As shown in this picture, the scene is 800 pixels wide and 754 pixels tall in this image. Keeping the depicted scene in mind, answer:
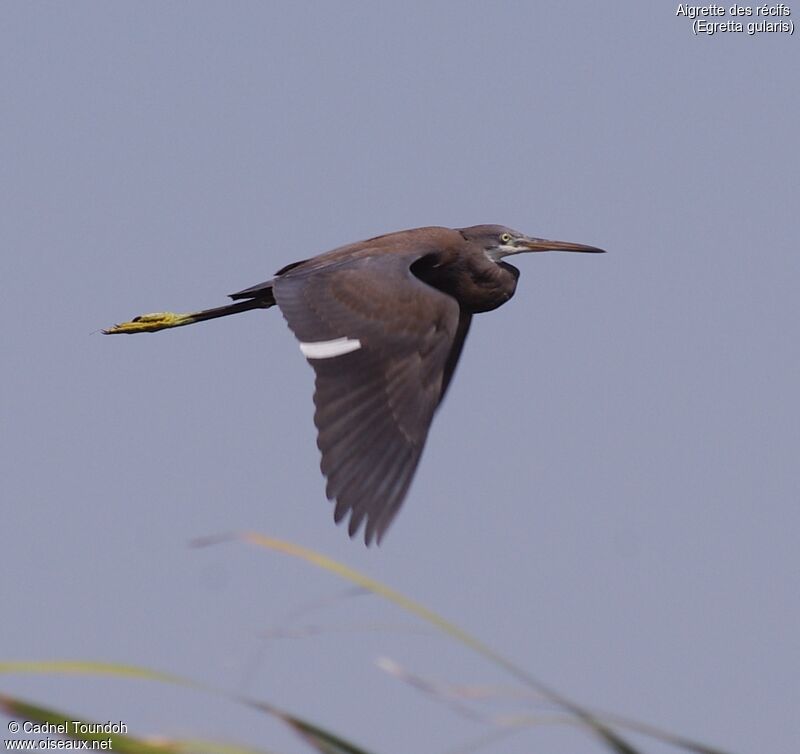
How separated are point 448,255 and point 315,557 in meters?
6.57

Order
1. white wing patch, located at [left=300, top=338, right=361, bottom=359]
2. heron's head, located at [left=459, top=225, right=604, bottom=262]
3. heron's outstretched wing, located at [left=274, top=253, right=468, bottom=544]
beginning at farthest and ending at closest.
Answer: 1. heron's head, located at [left=459, top=225, right=604, bottom=262]
2. white wing patch, located at [left=300, top=338, right=361, bottom=359]
3. heron's outstretched wing, located at [left=274, top=253, right=468, bottom=544]

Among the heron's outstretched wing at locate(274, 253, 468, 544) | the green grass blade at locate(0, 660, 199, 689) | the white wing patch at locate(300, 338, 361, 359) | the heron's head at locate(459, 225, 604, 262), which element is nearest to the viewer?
the green grass blade at locate(0, 660, 199, 689)

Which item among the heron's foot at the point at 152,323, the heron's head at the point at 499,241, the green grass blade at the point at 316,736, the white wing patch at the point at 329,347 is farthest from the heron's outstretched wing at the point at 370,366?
the green grass blade at the point at 316,736

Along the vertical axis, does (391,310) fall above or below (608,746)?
above

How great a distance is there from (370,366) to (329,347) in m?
0.22

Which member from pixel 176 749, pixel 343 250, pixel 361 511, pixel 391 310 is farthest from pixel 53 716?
pixel 343 250

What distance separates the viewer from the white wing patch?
6652mm

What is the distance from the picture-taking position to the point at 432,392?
22.1 feet

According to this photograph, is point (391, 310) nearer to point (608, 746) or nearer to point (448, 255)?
point (448, 255)

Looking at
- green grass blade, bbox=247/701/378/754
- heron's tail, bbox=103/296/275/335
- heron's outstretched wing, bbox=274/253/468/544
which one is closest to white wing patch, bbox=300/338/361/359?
heron's outstretched wing, bbox=274/253/468/544

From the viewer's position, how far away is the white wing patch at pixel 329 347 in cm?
665

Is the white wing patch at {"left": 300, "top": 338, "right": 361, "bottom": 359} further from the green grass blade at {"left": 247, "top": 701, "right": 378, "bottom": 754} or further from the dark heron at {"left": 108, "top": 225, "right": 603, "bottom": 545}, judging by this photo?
the green grass blade at {"left": 247, "top": 701, "right": 378, "bottom": 754}

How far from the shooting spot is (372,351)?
6.77m

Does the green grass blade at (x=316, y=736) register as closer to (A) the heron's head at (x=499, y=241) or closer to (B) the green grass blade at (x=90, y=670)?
(B) the green grass blade at (x=90, y=670)
